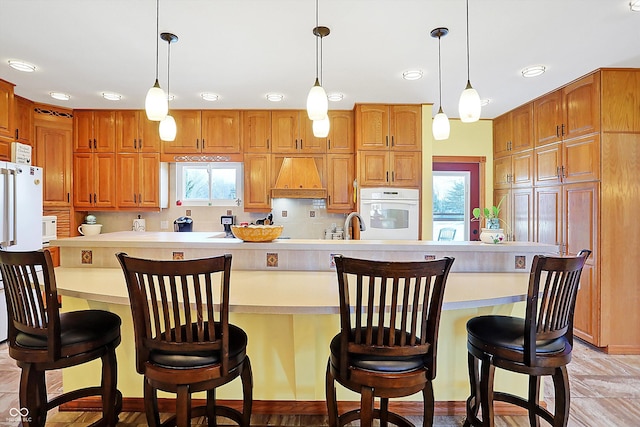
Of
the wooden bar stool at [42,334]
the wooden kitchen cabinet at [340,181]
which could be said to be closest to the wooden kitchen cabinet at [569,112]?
the wooden kitchen cabinet at [340,181]

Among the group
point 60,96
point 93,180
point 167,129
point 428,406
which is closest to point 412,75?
point 167,129

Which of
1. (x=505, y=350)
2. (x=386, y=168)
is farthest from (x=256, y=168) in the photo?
(x=505, y=350)

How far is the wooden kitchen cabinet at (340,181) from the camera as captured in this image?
4395 mm

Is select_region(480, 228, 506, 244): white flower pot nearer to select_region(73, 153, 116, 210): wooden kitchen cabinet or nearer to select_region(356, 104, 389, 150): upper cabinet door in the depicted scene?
select_region(356, 104, 389, 150): upper cabinet door

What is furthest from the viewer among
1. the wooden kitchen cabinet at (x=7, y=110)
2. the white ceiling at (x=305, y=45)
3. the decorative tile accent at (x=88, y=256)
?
the wooden kitchen cabinet at (x=7, y=110)

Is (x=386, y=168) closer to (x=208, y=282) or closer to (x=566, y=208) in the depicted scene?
(x=566, y=208)

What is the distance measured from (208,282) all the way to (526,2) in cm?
235

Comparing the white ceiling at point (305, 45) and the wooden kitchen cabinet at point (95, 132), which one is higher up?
the white ceiling at point (305, 45)

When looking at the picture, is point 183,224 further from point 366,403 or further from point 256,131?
point 366,403

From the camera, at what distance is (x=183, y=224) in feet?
14.7

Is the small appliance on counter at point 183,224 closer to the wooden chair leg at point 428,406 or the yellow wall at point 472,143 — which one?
the yellow wall at point 472,143

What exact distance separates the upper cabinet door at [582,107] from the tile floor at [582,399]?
78.0 inches

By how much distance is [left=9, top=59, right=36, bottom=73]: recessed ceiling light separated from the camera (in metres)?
3.00

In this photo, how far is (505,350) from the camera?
1520 millimetres
